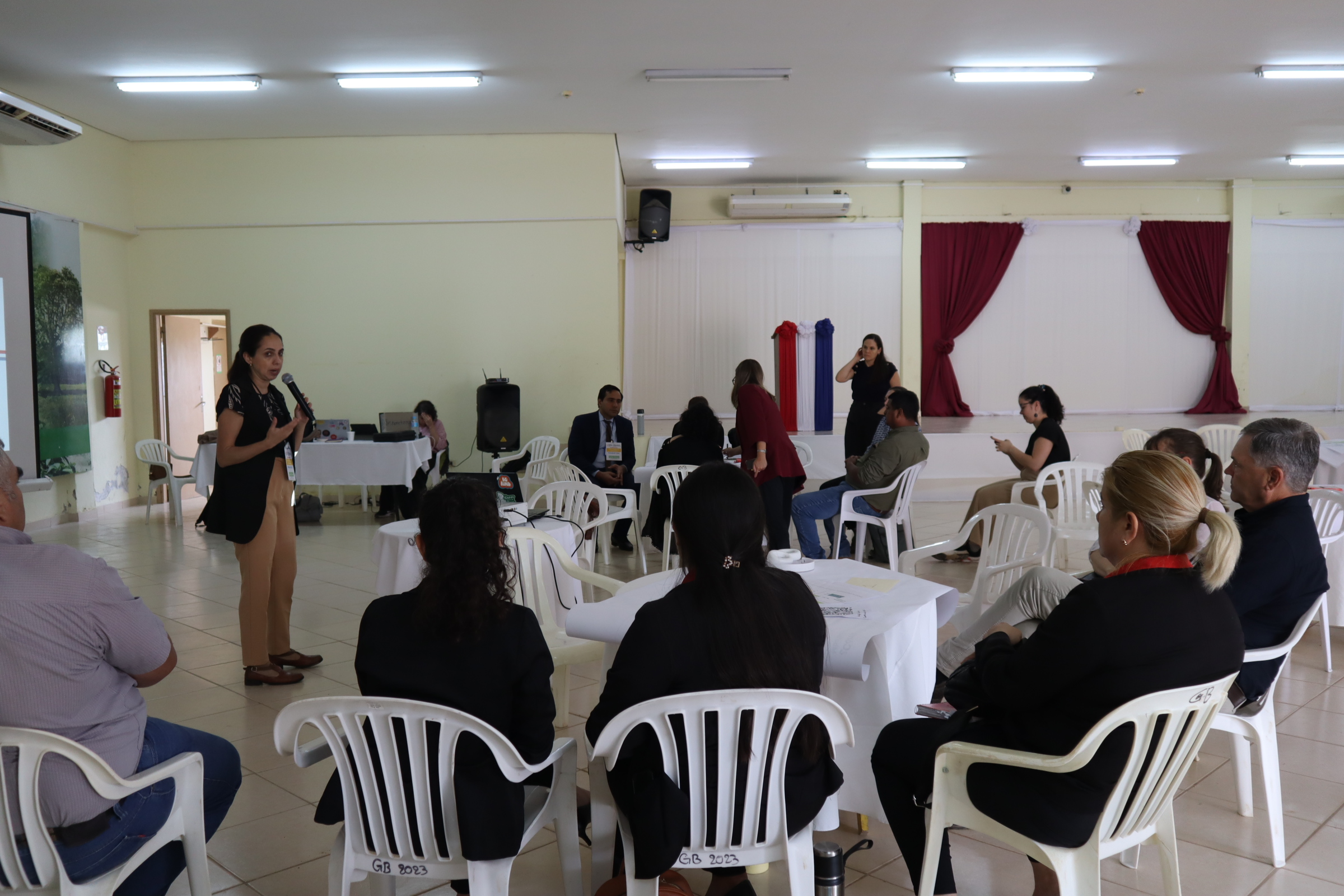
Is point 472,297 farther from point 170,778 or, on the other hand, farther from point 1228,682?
point 1228,682

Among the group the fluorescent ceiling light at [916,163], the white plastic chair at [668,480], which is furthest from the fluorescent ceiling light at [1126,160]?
the white plastic chair at [668,480]

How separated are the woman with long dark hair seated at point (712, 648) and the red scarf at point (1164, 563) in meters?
0.61

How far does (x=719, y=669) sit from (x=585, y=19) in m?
5.24

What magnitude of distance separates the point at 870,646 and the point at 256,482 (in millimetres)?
2415

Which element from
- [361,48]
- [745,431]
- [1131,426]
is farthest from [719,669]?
[1131,426]

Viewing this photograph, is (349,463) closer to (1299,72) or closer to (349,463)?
(349,463)

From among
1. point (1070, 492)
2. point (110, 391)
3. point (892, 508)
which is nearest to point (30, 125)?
point (110, 391)

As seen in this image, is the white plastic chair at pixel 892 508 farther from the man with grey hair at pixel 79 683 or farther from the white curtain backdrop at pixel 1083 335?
the white curtain backdrop at pixel 1083 335

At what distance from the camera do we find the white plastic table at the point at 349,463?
7555 mm

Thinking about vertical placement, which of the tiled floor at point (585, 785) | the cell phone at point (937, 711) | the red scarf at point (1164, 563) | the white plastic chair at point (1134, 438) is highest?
the red scarf at point (1164, 563)

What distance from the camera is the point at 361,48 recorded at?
20.8 feet

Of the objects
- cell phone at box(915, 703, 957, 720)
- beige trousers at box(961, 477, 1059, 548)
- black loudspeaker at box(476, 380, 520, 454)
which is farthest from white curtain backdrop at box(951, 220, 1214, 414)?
cell phone at box(915, 703, 957, 720)

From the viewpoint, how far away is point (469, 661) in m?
1.73

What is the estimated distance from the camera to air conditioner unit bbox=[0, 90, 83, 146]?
20.9 ft
